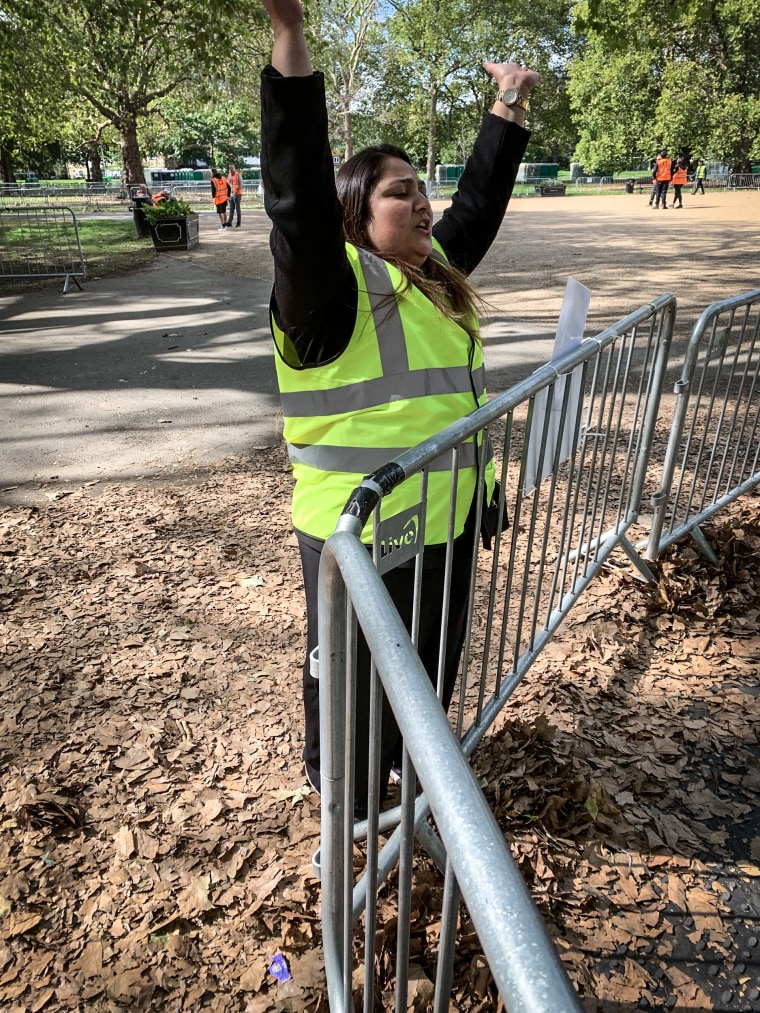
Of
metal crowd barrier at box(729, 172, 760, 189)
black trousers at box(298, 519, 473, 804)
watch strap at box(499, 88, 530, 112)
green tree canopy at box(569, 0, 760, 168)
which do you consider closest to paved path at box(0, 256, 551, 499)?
watch strap at box(499, 88, 530, 112)

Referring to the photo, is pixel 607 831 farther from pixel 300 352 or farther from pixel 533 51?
pixel 533 51

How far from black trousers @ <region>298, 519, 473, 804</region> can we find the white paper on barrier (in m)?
0.45

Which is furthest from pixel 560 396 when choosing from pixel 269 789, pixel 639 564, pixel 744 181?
pixel 744 181

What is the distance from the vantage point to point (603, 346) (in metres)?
2.85

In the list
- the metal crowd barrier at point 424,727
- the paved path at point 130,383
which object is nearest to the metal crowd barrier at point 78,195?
the paved path at point 130,383

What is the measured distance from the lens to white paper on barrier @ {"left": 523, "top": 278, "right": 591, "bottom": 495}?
2.60m

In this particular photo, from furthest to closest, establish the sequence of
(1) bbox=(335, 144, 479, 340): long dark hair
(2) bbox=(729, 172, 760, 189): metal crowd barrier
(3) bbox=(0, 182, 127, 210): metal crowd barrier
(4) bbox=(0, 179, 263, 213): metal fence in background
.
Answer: (2) bbox=(729, 172, 760, 189): metal crowd barrier < (3) bbox=(0, 182, 127, 210): metal crowd barrier < (4) bbox=(0, 179, 263, 213): metal fence in background < (1) bbox=(335, 144, 479, 340): long dark hair

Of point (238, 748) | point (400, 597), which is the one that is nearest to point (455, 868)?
point (400, 597)

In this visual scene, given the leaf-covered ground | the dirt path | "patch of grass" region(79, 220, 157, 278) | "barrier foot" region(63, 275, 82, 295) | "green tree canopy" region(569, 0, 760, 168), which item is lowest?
the leaf-covered ground

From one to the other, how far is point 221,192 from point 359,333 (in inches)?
973

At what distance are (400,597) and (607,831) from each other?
1.20m

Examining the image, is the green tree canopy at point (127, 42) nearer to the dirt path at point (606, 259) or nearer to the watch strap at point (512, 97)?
the dirt path at point (606, 259)

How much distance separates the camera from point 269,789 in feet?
9.12

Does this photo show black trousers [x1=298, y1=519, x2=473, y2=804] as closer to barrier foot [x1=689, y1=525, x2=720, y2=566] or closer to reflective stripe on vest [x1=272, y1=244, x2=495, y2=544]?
reflective stripe on vest [x1=272, y1=244, x2=495, y2=544]
